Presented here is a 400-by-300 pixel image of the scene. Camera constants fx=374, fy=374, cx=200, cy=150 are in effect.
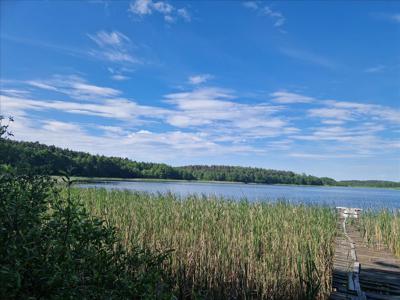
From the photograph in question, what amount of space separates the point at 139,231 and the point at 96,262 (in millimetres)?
3938

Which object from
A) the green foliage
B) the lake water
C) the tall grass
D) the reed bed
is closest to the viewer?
the green foliage

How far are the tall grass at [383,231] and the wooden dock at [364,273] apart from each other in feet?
0.64

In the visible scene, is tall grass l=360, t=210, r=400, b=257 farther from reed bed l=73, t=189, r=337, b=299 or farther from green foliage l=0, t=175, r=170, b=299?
green foliage l=0, t=175, r=170, b=299

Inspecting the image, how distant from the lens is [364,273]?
652 cm

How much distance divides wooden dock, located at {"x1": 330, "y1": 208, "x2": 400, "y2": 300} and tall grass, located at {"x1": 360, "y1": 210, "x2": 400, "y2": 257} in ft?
0.64

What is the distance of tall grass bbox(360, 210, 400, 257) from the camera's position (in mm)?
8407

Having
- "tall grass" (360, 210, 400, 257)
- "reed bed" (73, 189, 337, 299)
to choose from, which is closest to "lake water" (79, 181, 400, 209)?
"tall grass" (360, 210, 400, 257)

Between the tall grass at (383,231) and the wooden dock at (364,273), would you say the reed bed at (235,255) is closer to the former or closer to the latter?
the wooden dock at (364,273)

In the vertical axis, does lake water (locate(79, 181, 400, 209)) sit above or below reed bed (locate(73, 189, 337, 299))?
above

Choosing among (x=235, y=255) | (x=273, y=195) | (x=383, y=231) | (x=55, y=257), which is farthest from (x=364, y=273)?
(x=273, y=195)

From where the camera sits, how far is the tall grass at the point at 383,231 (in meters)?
8.41

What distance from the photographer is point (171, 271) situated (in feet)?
17.9

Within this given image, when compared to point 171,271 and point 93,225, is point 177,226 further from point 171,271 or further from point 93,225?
point 93,225

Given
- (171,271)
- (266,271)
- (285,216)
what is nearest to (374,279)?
(266,271)
